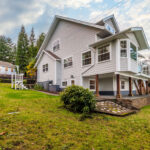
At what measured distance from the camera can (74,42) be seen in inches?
535

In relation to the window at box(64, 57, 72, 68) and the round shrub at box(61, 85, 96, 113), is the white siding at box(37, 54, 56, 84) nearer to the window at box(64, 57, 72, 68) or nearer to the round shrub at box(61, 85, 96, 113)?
the window at box(64, 57, 72, 68)

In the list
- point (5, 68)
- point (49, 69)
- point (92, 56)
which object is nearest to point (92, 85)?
point (92, 56)

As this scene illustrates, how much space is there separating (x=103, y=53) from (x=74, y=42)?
4.62 meters

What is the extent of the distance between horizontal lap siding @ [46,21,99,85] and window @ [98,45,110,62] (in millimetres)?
1576

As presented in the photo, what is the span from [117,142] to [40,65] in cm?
1672

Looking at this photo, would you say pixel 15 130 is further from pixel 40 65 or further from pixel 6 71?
pixel 6 71

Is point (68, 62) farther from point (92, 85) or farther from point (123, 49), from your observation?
point (123, 49)

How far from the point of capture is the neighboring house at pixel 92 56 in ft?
30.7

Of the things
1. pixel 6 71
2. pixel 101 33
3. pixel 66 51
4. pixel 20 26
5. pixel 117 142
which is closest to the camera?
pixel 117 142

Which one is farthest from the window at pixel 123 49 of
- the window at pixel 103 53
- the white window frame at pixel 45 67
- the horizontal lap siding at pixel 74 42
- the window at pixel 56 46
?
the white window frame at pixel 45 67

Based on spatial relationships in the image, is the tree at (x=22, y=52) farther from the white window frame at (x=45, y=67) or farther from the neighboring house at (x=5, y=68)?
the white window frame at (x=45, y=67)

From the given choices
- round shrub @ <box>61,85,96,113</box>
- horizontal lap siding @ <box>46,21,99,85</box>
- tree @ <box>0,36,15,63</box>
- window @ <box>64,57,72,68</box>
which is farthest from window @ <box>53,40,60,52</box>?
tree @ <box>0,36,15,63</box>

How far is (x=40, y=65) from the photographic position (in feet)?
60.0

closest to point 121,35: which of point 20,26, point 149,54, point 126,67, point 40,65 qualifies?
point 126,67
